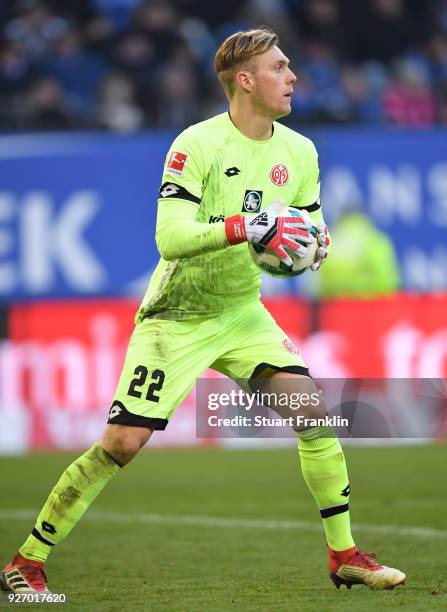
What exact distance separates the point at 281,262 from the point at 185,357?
0.66m

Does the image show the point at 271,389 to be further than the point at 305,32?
No

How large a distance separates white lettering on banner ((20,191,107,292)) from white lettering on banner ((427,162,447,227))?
144 inches

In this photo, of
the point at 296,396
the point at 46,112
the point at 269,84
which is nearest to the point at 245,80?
the point at 269,84

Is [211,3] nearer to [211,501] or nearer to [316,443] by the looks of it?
[211,501]

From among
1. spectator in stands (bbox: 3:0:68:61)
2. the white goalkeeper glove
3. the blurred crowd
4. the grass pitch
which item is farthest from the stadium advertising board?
the white goalkeeper glove

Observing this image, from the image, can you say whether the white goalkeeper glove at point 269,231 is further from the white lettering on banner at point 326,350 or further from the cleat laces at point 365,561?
the white lettering on banner at point 326,350

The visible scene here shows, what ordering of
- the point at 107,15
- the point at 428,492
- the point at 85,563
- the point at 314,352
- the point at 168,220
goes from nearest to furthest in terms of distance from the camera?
the point at 168,220 < the point at 85,563 < the point at 428,492 < the point at 314,352 < the point at 107,15

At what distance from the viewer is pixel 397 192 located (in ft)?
46.1

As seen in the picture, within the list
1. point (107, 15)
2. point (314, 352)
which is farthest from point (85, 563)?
point (107, 15)

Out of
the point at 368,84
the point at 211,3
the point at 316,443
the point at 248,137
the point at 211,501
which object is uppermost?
the point at 211,3

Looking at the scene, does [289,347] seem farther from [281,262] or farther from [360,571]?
[360,571]

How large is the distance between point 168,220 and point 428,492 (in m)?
4.68

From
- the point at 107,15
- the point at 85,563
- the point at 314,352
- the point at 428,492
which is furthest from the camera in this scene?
the point at 107,15

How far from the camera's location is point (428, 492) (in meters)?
9.55
